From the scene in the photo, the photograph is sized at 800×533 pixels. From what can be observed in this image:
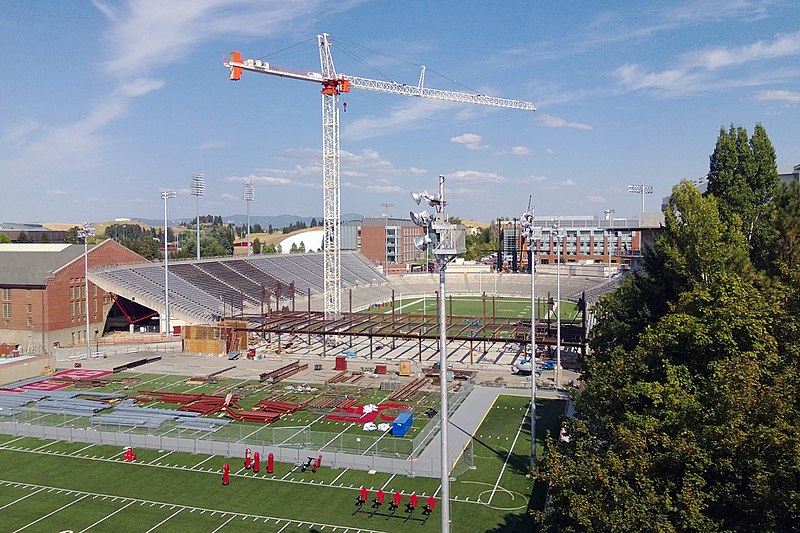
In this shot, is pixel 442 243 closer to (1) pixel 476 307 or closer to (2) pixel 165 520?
(2) pixel 165 520

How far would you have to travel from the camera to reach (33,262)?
59906mm

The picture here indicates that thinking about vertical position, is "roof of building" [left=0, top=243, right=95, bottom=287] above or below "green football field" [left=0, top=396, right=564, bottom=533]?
above

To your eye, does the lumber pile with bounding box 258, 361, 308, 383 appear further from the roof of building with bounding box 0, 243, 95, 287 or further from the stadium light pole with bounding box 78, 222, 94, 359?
the roof of building with bounding box 0, 243, 95, 287

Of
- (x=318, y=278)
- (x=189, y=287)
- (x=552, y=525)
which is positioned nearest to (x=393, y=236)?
(x=318, y=278)

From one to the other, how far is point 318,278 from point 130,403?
59513 mm

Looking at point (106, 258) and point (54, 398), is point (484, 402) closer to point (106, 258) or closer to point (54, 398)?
point (54, 398)

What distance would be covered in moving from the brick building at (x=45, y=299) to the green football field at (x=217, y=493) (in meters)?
29.4

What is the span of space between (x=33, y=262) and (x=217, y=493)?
147 feet

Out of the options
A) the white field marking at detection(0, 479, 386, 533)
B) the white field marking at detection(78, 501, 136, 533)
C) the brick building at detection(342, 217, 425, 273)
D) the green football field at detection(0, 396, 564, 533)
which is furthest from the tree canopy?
the brick building at detection(342, 217, 425, 273)

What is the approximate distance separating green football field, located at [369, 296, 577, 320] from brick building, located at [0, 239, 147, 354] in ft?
113

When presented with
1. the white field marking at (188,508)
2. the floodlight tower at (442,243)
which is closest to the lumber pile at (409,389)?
the white field marking at (188,508)

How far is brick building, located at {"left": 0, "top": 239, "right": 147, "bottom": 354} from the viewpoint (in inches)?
2258

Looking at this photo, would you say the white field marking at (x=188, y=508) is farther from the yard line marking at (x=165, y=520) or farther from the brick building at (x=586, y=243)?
the brick building at (x=586, y=243)

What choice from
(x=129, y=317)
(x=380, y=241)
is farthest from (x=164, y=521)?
(x=380, y=241)
